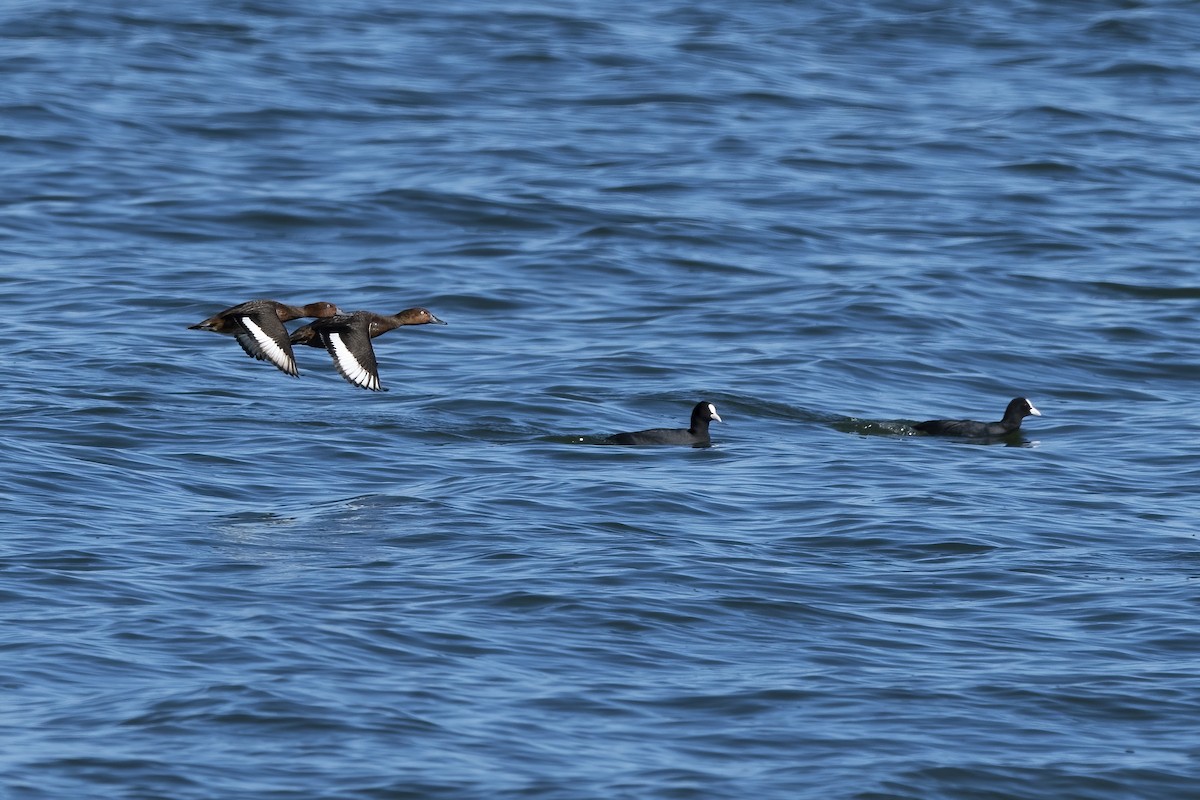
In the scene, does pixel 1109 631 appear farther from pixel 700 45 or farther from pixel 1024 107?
pixel 700 45

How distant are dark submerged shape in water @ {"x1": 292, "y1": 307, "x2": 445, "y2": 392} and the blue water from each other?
83 centimetres

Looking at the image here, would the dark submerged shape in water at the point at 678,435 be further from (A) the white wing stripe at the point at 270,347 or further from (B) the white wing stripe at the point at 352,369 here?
(A) the white wing stripe at the point at 270,347

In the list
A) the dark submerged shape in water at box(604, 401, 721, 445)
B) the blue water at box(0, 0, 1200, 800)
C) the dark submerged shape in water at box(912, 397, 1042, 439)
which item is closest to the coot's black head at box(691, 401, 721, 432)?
the dark submerged shape in water at box(604, 401, 721, 445)

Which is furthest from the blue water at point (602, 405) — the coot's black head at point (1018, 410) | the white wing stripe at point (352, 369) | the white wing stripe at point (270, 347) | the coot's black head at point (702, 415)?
the white wing stripe at point (270, 347)

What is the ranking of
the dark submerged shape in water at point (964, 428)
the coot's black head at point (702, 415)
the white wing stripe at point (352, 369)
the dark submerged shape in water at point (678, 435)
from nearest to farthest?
the white wing stripe at point (352, 369) < the dark submerged shape in water at point (678, 435) < the coot's black head at point (702, 415) < the dark submerged shape in water at point (964, 428)

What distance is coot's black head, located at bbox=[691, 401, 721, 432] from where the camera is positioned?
1600 centimetres

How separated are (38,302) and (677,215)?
776 centimetres

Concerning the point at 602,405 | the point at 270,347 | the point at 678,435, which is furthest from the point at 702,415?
the point at 270,347

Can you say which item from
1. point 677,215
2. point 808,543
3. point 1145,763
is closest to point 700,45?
point 677,215

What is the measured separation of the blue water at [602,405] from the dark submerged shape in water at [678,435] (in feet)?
0.50

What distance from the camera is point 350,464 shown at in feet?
47.3

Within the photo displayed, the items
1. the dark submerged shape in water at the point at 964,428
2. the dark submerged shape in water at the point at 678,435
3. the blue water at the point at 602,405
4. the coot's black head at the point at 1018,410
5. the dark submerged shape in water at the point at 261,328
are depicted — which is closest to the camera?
the blue water at the point at 602,405

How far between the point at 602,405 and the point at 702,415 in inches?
40.0

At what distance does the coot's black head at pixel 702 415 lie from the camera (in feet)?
52.5
